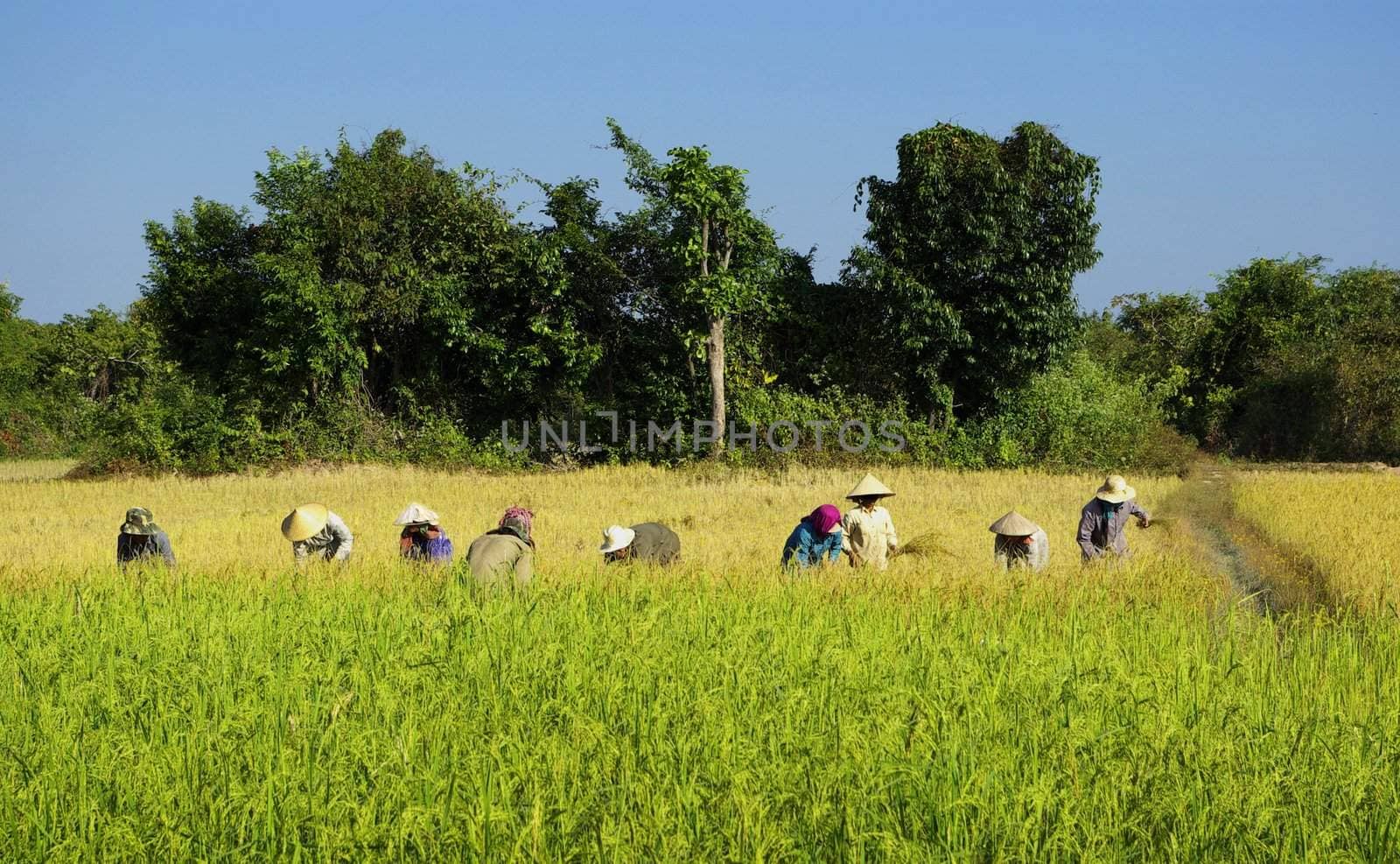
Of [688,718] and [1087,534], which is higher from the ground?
[1087,534]

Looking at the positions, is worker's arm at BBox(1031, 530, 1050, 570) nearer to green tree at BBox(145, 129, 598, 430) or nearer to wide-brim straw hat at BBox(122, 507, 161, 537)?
wide-brim straw hat at BBox(122, 507, 161, 537)

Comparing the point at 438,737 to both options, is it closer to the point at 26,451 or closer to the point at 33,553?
the point at 33,553

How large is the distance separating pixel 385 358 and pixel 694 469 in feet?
29.7

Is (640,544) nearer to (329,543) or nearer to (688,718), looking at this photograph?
(329,543)

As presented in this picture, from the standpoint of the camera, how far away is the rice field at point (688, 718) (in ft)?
12.6

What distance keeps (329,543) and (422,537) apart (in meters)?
0.95

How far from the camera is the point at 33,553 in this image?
1403 cm

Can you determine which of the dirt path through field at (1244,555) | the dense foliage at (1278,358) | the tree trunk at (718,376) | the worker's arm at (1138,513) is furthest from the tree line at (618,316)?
the worker's arm at (1138,513)

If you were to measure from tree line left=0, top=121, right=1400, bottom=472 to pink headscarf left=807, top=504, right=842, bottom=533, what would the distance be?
57.2 feet


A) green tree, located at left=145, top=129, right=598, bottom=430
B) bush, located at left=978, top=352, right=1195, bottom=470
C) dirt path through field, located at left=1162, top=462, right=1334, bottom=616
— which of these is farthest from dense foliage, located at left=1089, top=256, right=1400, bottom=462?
green tree, located at left=145, top=129, right=598, bottom=430

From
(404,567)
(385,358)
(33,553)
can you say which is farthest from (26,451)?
(404,567)

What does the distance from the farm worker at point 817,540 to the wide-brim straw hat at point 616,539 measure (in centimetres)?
126

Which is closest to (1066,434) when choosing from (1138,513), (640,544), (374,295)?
(374,295)

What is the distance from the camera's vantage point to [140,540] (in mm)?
10188
